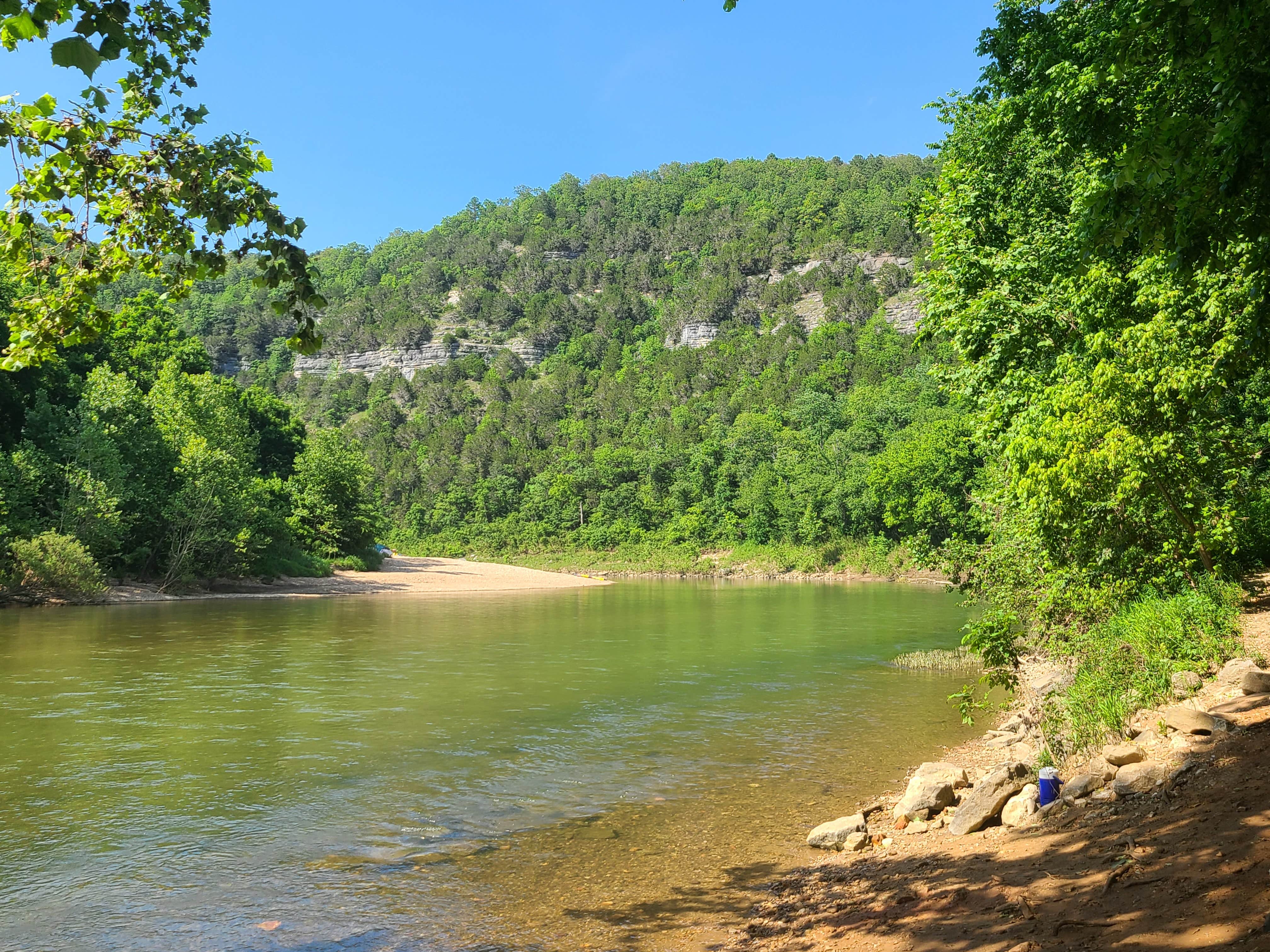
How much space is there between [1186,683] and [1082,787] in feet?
10.6

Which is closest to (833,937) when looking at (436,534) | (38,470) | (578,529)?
(38,470)

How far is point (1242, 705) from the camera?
8328mm

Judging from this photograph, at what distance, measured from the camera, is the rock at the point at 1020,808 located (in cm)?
781

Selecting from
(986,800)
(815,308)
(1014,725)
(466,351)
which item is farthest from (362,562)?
(815,308)

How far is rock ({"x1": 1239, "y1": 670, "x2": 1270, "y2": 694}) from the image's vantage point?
8.48 m

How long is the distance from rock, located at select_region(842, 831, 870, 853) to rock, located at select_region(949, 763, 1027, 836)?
84 cm

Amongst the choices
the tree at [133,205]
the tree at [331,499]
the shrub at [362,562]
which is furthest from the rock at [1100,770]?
the shrub at [362,562]

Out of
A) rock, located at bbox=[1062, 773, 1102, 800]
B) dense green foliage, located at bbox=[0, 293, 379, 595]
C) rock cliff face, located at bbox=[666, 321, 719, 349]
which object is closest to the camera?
rock, located at bbox=[1062, 773, 1102, 800]

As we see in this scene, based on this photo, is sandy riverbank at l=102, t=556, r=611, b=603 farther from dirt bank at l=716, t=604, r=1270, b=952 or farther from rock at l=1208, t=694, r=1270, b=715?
rock at l=1208, t=694, r=1270, b=715

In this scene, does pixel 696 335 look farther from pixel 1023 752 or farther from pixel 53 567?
pixel 1023 752

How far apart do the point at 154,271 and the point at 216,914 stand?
5712 mm

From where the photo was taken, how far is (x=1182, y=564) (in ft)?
43.6

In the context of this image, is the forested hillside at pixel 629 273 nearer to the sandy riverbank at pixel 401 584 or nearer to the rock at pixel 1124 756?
the sandy riverbank at pixel 401 584

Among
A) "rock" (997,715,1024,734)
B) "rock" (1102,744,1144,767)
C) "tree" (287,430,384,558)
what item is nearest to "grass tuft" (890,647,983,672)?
"rock" (997,715,1024,734)
